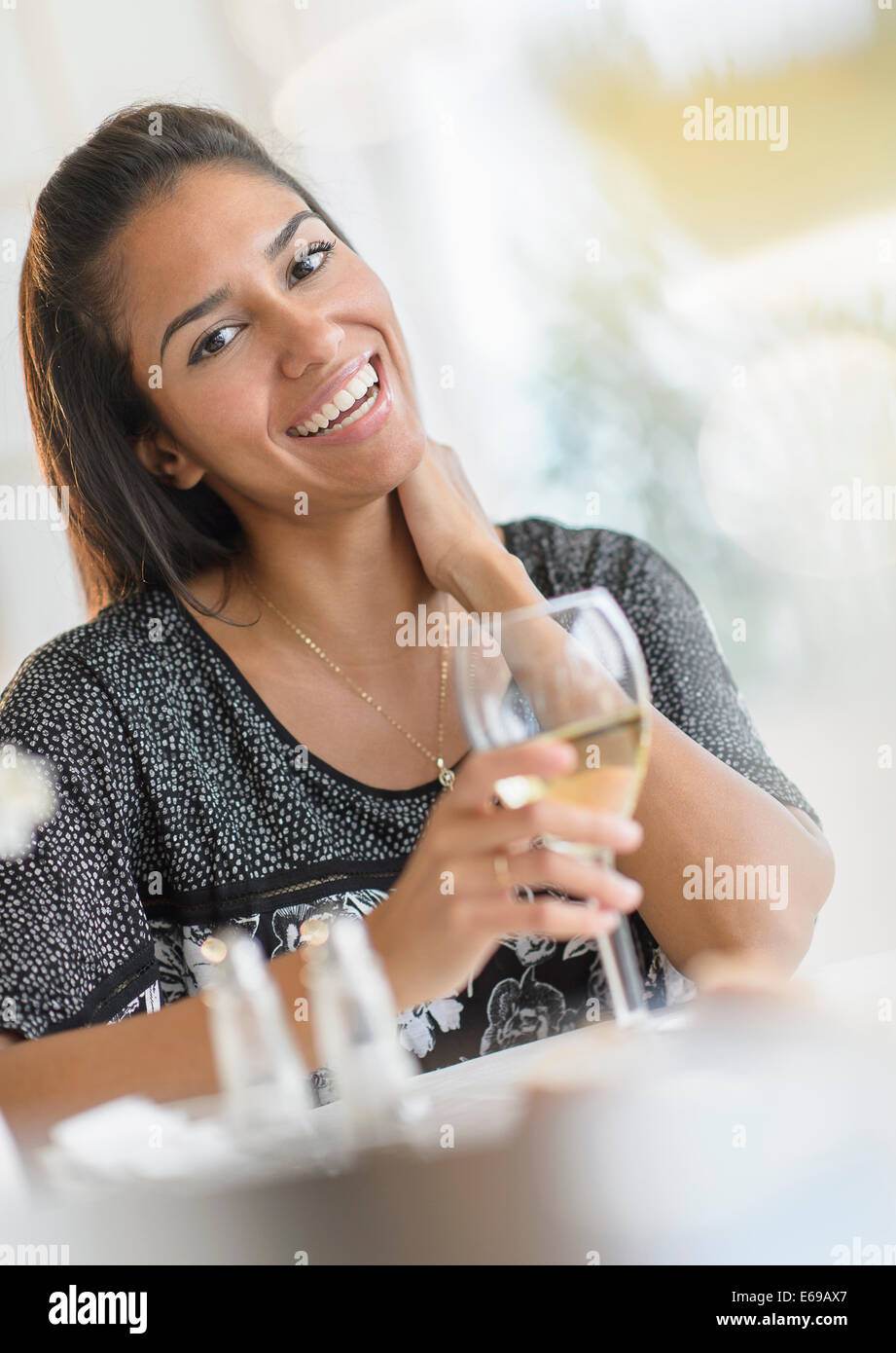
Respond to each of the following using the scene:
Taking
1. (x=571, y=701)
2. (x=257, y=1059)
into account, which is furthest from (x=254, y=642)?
(x=571, y=701)

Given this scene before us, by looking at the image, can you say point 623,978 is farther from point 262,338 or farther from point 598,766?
point 262,338

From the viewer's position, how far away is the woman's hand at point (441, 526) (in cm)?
137

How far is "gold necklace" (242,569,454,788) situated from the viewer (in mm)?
1385

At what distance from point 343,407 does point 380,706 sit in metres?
0.36

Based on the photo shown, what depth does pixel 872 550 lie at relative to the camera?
264 centimetres

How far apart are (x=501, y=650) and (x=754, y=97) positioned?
212 cm

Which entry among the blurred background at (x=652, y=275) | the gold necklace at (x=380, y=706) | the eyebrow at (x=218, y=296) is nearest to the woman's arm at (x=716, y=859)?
the gold necklace at (x=380, y=706)

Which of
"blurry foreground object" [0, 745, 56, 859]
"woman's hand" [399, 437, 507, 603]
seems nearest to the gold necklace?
"woman's hand" [399, 437, 507, 603]

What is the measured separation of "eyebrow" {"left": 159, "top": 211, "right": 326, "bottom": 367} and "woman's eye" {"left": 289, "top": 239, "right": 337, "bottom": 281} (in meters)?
0.02

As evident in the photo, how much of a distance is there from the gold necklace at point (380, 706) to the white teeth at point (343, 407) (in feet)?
0.89

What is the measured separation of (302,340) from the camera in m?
1.25

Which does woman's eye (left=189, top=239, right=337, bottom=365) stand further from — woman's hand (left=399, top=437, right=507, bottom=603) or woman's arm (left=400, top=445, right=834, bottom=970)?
woman's arm (left=400, top=445, right=834, bottom=970)

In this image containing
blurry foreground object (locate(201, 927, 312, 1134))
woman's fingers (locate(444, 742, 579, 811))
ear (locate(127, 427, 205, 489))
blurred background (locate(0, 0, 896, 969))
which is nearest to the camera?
woman's fingers (locate(444, 742, 579, 811))

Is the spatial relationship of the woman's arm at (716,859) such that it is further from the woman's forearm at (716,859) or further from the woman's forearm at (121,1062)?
the woman's forearm at (121,1062)
